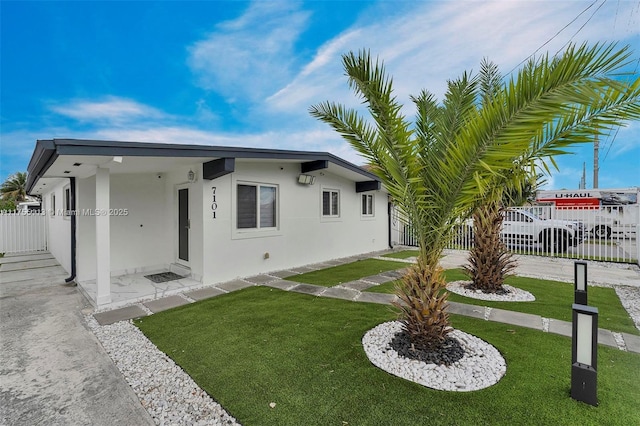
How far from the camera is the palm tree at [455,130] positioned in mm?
2284

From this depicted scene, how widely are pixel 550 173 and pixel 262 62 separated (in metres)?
13.1

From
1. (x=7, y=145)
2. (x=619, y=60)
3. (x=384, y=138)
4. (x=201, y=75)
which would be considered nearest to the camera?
(x=619, y=60)

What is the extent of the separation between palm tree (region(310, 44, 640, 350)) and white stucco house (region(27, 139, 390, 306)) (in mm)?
4392

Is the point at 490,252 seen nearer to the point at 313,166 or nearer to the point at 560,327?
the point at 560,327

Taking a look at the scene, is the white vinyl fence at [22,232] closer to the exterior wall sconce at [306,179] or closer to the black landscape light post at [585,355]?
the exterior wall sconce at [306,179]

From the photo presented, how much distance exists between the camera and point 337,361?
12.1 ft

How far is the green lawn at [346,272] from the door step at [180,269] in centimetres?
273

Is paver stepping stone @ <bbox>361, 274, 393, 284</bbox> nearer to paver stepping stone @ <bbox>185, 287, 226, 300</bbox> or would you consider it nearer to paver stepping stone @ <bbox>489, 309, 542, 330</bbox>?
paver stepping stone @ <bbox>489, 309, 542, 330</bbox>

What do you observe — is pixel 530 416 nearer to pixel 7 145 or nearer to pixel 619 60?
pixel 619 60

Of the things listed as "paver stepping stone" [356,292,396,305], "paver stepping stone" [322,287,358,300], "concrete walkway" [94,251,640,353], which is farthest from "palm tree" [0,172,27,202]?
"paver stepping stone" [356,292,396,305]

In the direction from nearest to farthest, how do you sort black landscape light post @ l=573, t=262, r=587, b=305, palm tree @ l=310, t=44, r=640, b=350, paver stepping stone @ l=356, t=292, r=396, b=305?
palm tree @ l=310, t=44, r=640, b=350 → black landscape light post @ l=573, t=262, r=587, b=305 → paver stepping stone @ l=356, t=292, r=396, b=305

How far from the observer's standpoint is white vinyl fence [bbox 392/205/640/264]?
10.9 m

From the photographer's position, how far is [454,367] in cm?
343

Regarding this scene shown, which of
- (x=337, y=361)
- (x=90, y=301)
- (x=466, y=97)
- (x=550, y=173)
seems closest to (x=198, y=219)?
(x=90, y=301)
